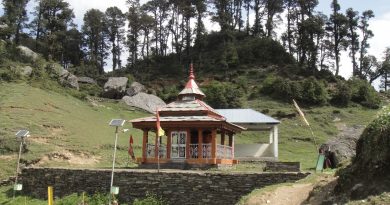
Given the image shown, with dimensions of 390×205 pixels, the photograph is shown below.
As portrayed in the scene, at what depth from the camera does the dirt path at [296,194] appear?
14.1 metres

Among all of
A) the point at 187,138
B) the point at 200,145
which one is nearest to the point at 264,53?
the point at 187,138

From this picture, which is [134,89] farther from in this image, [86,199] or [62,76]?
[86,199]

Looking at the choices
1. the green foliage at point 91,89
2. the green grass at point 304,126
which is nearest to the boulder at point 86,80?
the green foliage at point 91,89

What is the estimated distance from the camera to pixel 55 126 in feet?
117

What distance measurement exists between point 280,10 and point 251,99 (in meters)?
26.1

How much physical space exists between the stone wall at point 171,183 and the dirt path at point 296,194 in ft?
5.38

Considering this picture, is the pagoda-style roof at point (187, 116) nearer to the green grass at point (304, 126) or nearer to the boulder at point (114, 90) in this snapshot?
the green grass at point (304, 126)

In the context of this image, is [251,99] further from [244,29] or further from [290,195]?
[290,195]

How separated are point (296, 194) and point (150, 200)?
6365mm

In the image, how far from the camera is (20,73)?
49125 millimetres

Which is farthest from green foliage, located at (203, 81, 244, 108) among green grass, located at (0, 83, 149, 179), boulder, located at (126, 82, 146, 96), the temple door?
the temple door

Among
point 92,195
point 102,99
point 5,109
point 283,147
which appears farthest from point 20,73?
point 92,195

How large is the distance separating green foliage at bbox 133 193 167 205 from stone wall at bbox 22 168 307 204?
0.16 meters

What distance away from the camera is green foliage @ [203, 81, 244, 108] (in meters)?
52.5
